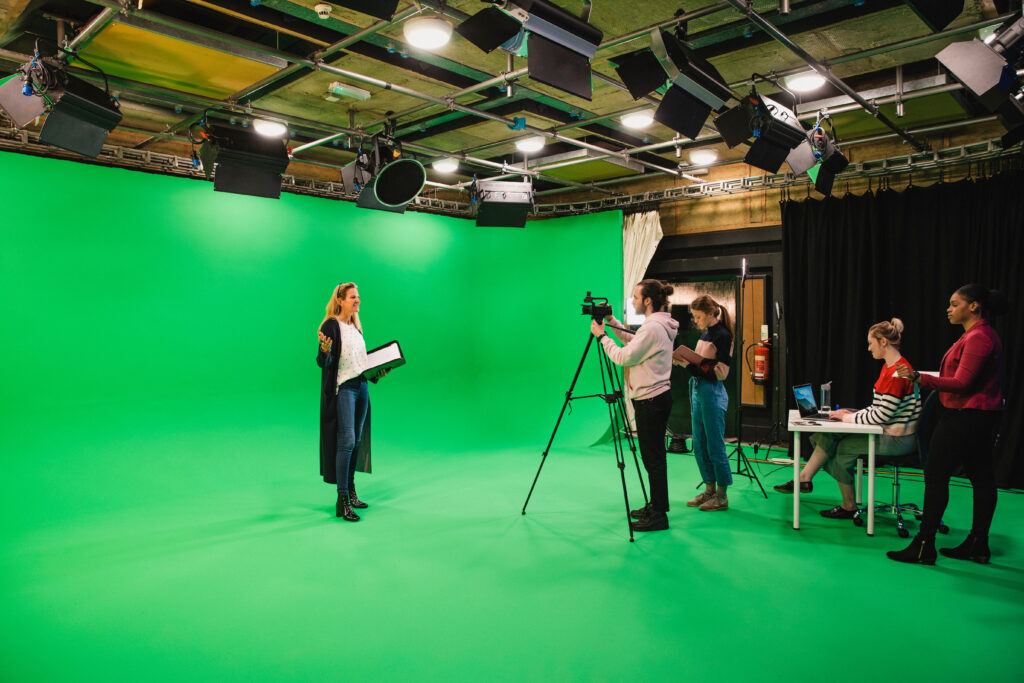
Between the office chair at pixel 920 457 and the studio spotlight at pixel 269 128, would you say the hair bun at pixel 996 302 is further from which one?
the studio spotlight at pixel 269 128

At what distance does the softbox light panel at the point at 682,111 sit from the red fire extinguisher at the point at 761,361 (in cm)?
374

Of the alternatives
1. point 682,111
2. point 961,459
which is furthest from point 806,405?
point 682,111

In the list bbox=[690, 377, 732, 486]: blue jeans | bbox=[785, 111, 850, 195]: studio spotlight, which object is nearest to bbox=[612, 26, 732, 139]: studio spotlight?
bbox=[785, 111, 850, 195]: studio spotlight

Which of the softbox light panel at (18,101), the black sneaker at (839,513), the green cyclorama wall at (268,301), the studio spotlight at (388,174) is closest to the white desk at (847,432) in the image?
the black sneaker at (839,513)

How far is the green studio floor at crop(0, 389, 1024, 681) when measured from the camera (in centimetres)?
243

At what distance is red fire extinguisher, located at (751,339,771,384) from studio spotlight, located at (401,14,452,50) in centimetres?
466

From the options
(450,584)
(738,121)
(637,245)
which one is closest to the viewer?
(450,584)

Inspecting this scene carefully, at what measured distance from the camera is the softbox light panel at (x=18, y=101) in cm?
361

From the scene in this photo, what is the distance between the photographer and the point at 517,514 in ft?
14.2

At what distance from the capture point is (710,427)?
4207 millimetres

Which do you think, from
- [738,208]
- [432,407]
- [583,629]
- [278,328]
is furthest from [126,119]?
[738,208]

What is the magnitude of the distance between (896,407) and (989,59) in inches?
75.1

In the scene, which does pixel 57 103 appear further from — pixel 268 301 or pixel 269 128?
pixel 268 301

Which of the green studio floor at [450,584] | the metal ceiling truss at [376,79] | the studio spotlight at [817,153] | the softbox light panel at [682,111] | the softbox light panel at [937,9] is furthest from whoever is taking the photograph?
the studio spotlight at [817,153]
